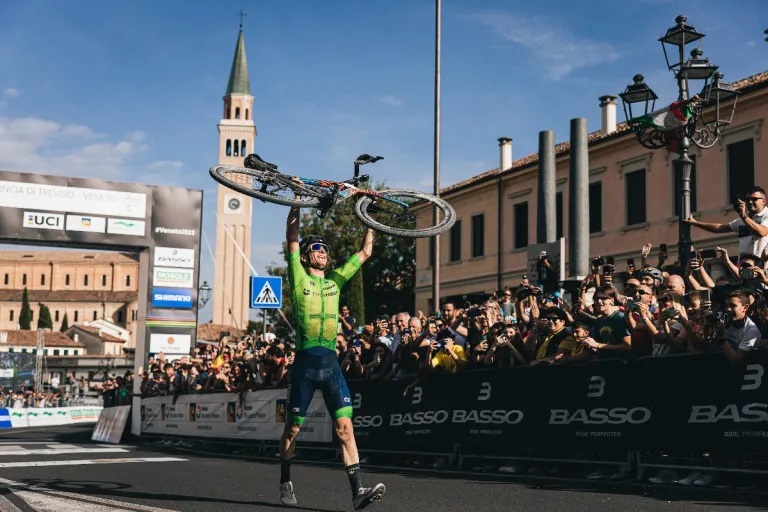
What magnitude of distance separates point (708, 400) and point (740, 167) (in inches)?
919

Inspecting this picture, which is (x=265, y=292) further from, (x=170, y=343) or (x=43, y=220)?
(x=43, y=220)

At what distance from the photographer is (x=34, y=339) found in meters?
133

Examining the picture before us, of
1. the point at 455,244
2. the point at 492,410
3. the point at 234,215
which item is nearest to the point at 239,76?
the point at 234,215

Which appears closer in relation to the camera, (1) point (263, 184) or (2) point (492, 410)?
(1) point (263, 184)

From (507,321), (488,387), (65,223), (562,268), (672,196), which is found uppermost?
(672,196)

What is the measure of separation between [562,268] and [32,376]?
210 ft

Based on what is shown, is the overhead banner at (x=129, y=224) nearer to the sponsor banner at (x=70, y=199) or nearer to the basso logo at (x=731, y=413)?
the sponsor banner at (x=70, y=199)

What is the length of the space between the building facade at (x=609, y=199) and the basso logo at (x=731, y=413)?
19.2 m

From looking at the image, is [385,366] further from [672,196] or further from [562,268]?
[672,196]

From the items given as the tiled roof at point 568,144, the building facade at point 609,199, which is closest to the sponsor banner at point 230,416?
the tiled roof at point 568,144

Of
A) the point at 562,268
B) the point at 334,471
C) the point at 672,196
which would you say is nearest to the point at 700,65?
the point at 562,268

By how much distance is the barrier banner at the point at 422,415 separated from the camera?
12.2 m

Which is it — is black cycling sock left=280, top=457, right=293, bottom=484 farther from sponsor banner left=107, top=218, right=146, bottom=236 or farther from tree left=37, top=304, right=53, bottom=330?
tree left=37, top=304, right=53, bottom=330

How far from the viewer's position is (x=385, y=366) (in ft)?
44.9
